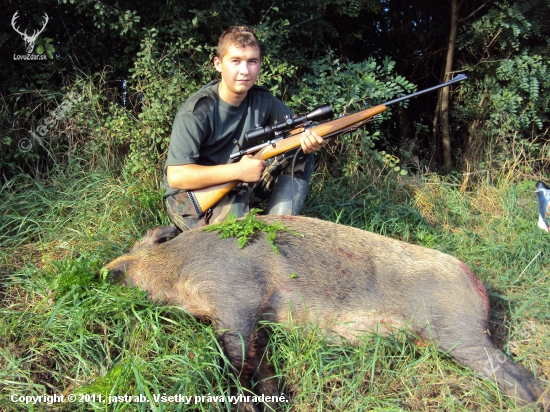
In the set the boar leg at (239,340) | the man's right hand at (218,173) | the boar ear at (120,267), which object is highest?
the man's right hand at (218,173)

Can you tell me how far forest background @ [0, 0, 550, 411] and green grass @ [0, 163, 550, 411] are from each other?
1cm

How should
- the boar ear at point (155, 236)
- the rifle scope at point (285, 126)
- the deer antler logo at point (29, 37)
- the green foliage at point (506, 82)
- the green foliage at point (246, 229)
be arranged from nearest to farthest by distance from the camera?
the green foliage at point (246, 229) → the boar ear at point (155, 236) → the rifle scope at point (285, 126) → the deer antler logo at point (29, 37) → the green foliage at point (506, 82)

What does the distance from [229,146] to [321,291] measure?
158 cm

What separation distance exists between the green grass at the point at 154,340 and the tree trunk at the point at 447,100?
2.77 m

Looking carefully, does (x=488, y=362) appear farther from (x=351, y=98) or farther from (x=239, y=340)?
(x=351, y=98)

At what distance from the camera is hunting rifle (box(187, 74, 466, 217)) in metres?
3.48

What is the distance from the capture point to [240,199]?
11.9ft

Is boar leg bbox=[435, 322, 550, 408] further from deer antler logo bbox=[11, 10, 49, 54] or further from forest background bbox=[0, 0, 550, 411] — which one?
deer antler logo bbox=[11, 10, 49, 54]

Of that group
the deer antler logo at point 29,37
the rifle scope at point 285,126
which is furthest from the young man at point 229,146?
the deer antler logo at point 29,37

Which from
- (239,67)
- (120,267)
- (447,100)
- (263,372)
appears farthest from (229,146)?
(447,100)

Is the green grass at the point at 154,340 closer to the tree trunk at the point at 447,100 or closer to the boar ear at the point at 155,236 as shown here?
the boar ear at the point at 155,236

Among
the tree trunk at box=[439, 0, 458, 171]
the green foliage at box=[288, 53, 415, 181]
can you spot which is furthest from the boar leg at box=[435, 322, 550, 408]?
the tree trunk at box=[439, 0, 458, 171]

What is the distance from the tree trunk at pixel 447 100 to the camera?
20.5 ft

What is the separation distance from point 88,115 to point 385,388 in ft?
12.4
